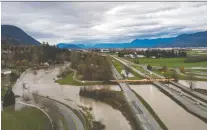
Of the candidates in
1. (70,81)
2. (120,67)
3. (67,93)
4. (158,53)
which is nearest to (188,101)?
(158,53)

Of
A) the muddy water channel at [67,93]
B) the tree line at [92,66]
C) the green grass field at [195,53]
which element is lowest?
the muddy water channel at [67,93]

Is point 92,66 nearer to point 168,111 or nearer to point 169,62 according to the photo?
point 169,62

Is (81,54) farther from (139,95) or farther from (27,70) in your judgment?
(139,95)

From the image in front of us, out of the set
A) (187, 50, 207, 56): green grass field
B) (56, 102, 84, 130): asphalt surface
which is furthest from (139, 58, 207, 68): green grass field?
(56, 102, 84, 130): asphalt surface

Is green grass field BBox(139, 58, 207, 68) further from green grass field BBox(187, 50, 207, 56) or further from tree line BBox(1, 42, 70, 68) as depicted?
tree line BBox(1, 42, 70, 68)

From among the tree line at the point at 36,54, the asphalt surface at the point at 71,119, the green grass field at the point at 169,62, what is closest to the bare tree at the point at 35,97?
the asphalt surface at the point at 71,119

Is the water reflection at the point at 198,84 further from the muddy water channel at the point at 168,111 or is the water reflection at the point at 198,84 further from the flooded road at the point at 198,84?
the muddy water channel at the point at 168,111
